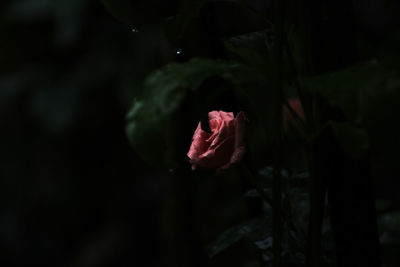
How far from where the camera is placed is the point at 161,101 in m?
0.44

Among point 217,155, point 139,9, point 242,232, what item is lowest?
point 242,232

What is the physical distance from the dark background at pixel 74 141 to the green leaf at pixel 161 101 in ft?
6.00

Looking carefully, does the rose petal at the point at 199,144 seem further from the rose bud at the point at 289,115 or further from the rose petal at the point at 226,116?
the rose bud at the point at 289,115

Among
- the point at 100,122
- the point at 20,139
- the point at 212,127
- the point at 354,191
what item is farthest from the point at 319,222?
the point at 20,139

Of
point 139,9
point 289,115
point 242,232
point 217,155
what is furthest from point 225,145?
point 139,9

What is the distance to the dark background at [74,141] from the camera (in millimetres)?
2516

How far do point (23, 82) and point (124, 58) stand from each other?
0.53 metres

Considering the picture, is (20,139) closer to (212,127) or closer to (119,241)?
(119,241)

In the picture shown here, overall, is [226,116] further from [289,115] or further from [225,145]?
[289,115]

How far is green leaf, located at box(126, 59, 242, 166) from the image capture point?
43 cm

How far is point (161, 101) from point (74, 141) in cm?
282

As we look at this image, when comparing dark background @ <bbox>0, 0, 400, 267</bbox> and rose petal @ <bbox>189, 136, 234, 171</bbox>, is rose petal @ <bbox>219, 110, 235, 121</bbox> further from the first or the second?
dark background @ <bbox>0, 0, 400, 267</bbox>

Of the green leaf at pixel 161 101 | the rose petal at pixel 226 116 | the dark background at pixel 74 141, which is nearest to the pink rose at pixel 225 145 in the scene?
the rose petal at pixel 226 116

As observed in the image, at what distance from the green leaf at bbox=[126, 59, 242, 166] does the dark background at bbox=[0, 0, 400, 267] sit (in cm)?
183
